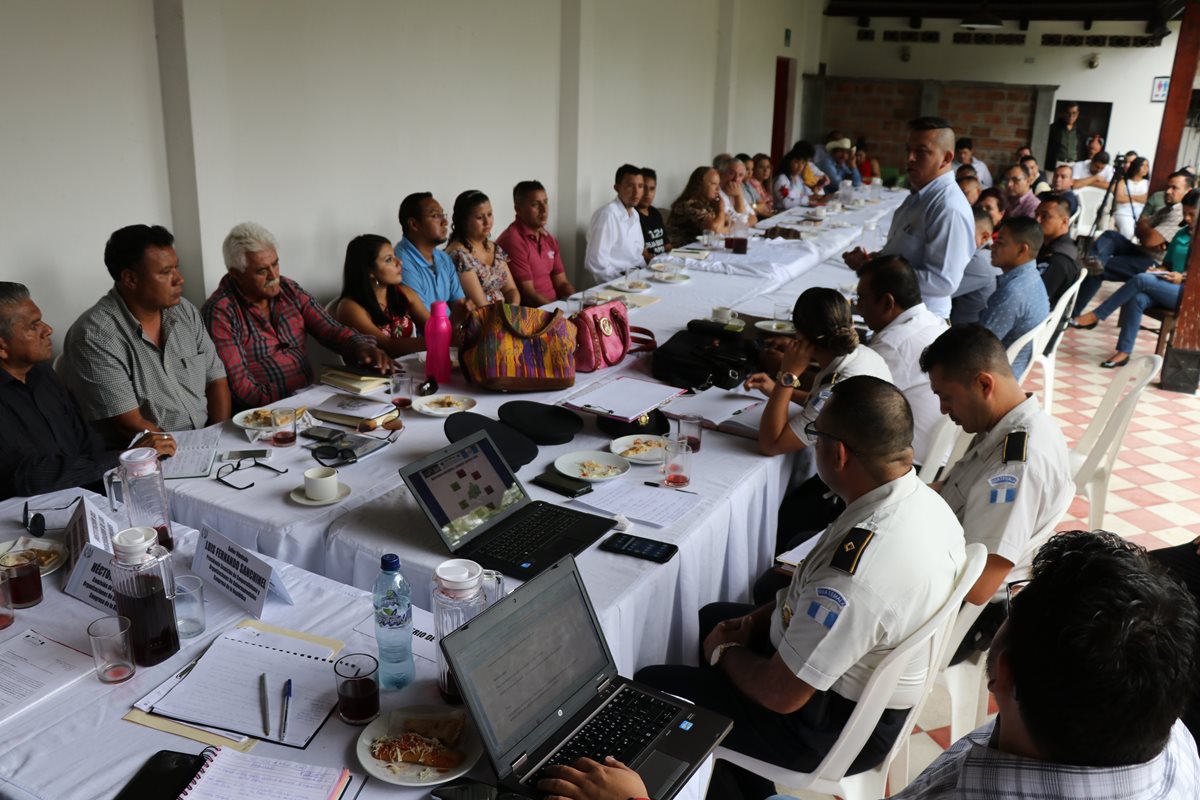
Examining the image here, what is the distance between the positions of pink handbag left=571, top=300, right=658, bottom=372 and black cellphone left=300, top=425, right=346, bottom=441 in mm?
961

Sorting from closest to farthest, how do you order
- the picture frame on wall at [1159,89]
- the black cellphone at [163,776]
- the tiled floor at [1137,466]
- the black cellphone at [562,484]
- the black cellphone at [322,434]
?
the black cellphone at [163,776]
the black cellphone at [562,484]
the black cellphone at [322,434]
the tiled floor at [1137,466]
the picture frame on wall at [1159,89]

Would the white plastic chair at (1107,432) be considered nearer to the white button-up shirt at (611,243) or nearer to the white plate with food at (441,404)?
the white plate with food at (441,404)

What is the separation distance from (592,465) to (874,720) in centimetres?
99

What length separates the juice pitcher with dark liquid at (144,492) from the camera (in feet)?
6.60

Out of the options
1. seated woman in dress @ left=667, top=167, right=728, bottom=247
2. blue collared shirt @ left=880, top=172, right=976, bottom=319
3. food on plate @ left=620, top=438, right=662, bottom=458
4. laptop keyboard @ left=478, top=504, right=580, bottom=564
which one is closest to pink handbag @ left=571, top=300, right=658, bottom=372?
food on plate @ left=620, top=438, right=662, bottom=458

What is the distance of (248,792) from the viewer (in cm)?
131

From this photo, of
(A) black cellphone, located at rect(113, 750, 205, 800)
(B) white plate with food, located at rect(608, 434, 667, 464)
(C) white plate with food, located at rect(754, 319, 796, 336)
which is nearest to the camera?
(A) black cellphone, located at rect(113, 750, 205, 800)

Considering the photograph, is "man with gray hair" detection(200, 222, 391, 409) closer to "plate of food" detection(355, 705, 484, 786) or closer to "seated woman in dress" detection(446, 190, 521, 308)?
"seated woman in dress" detection(446, 190, 521, 308)

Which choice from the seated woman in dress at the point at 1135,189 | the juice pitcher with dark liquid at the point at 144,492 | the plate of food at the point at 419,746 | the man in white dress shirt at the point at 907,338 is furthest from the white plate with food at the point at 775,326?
the seated woman in dress at the point at 1135,189

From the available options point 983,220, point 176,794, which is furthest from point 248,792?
point 983,220

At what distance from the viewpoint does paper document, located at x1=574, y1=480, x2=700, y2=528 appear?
2223mm

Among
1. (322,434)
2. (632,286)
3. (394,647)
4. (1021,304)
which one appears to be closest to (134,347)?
(322,434)

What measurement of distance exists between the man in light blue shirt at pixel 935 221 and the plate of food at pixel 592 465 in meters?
2.32

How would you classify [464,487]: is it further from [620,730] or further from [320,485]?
[620,730]
